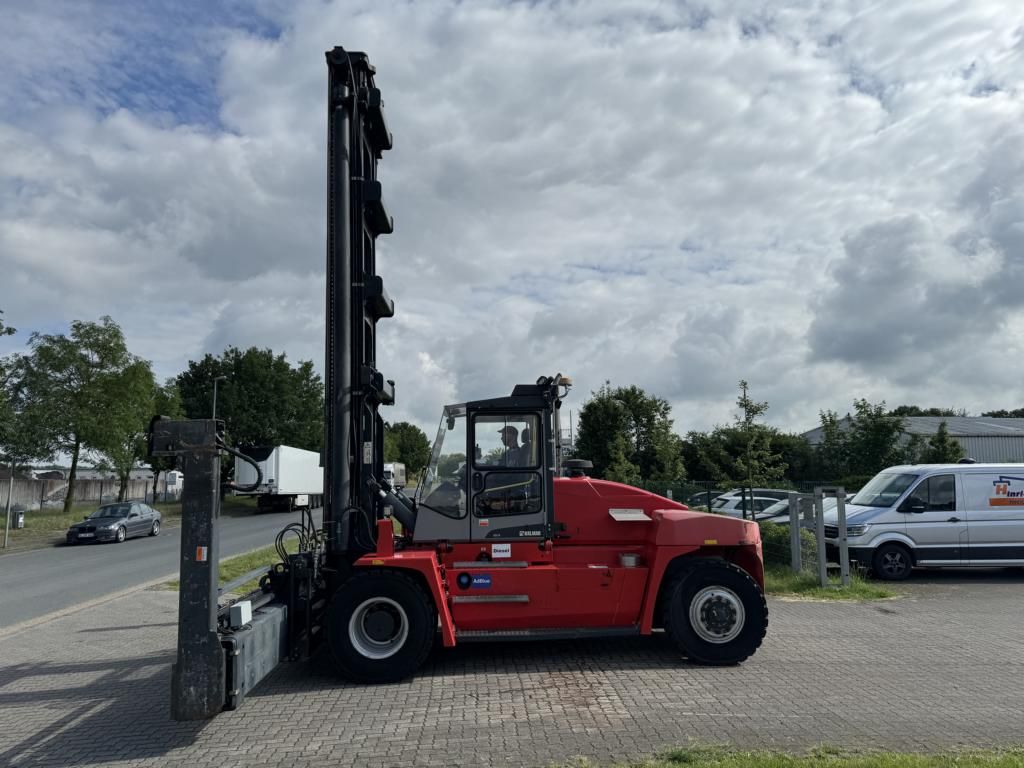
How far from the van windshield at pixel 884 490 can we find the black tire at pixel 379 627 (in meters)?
10.3

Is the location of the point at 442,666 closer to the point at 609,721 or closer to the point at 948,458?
the point at 609,721

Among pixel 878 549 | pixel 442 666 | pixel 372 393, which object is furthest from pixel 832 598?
pixel 372 393

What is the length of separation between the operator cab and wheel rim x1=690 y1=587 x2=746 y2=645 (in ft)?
5.25

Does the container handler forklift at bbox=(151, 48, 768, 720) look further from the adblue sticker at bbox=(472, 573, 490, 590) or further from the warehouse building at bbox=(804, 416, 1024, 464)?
the warehouse building at bbox=(804, 416, 1024, 464)

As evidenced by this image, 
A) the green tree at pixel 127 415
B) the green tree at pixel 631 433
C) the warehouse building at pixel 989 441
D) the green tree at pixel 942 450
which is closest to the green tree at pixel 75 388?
the green tree at pixel 127 415

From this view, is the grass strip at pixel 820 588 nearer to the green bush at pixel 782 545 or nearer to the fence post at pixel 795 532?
the fence post at pixel 795 532

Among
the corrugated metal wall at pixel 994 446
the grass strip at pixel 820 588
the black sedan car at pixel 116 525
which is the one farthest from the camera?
the corrugated metal wall at pixel 994 446

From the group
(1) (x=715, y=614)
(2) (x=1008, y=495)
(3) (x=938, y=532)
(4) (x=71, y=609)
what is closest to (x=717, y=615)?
(1) (x=715, y=614)

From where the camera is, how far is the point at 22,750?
574cm

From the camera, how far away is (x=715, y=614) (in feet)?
25.5

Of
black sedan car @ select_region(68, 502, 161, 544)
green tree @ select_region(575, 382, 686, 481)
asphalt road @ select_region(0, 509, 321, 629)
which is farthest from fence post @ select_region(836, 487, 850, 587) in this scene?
black sedan car @ select_region(68, 502, 161, 544)

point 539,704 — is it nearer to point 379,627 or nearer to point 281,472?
point 379,627

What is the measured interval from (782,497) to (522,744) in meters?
15.3

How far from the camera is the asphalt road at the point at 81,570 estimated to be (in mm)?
13480
